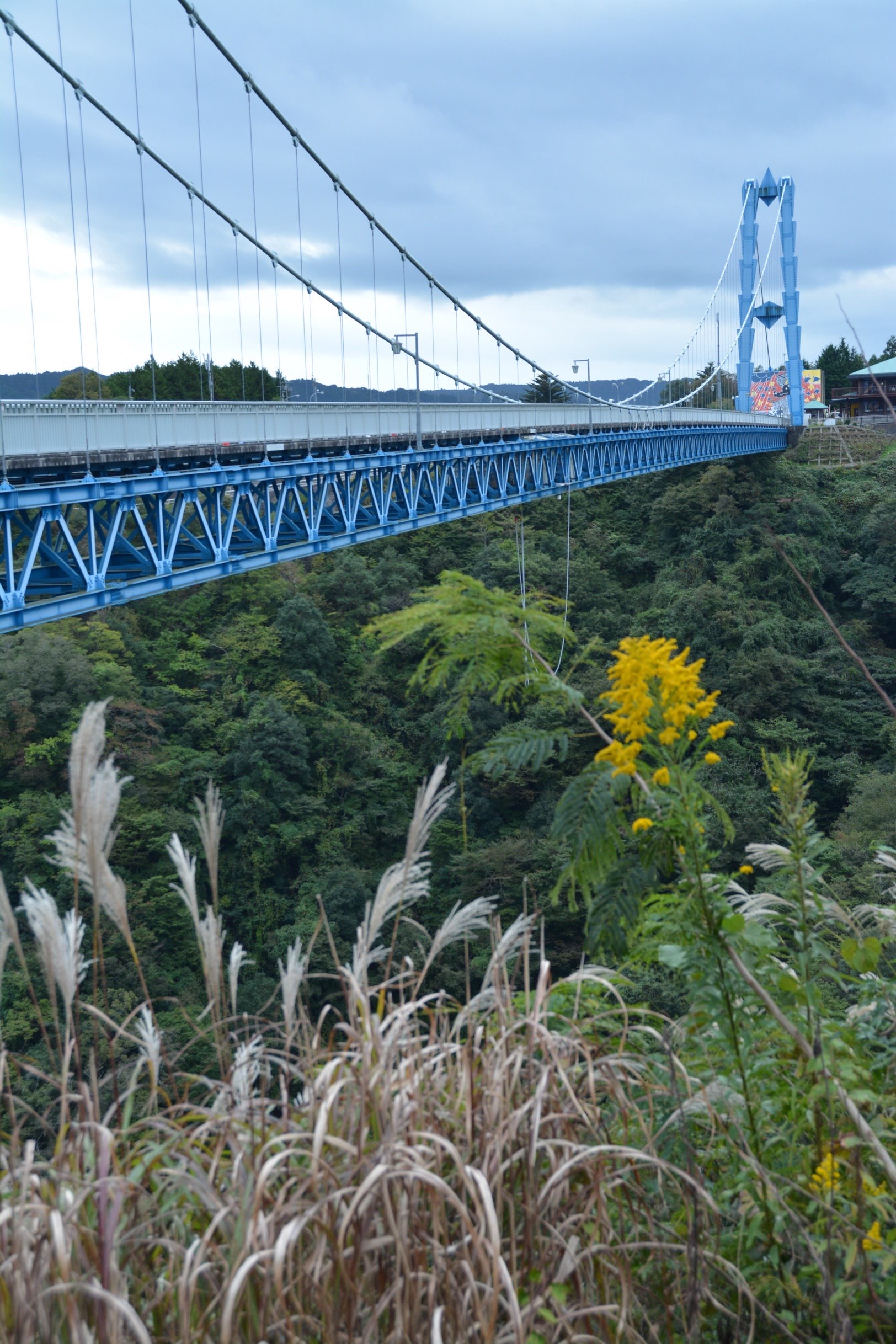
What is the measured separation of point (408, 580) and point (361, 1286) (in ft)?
86.1

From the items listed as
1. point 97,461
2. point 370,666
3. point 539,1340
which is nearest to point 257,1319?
point 539,1340

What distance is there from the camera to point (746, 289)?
1706 inches

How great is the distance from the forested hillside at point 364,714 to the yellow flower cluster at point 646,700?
441 inches

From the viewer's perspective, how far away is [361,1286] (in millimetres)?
1597

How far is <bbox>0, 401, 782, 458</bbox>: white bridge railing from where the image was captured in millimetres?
9750

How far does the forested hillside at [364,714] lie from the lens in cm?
1736

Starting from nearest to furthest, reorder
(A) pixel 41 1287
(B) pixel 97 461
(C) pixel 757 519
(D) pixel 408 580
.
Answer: (A) pixel 41 1287 < (B) pixel 97 461 < (D) pixel 408 580 < (C) pixel 757 519

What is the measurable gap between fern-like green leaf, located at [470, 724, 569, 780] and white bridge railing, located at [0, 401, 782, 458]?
26.0 feet

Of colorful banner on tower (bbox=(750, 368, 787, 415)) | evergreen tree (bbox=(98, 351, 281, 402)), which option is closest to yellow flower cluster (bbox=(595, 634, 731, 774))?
evergreen tree (bbox=(98, 351, 281, 402))

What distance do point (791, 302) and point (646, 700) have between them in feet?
146

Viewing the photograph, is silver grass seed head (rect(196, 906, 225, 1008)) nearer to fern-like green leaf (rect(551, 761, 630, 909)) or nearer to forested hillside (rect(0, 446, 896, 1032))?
fern-like green leaf (rect(551, 761, 630, 909))

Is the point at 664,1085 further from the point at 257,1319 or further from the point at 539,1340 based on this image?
the point at 257,1319

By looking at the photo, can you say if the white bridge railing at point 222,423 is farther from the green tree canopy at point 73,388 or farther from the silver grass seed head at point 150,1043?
the green tree canopy at point 73,388

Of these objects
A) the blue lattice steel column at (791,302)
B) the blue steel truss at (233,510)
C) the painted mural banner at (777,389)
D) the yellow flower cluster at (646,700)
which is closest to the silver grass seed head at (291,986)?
the yellow flower cluster at (646,700)
